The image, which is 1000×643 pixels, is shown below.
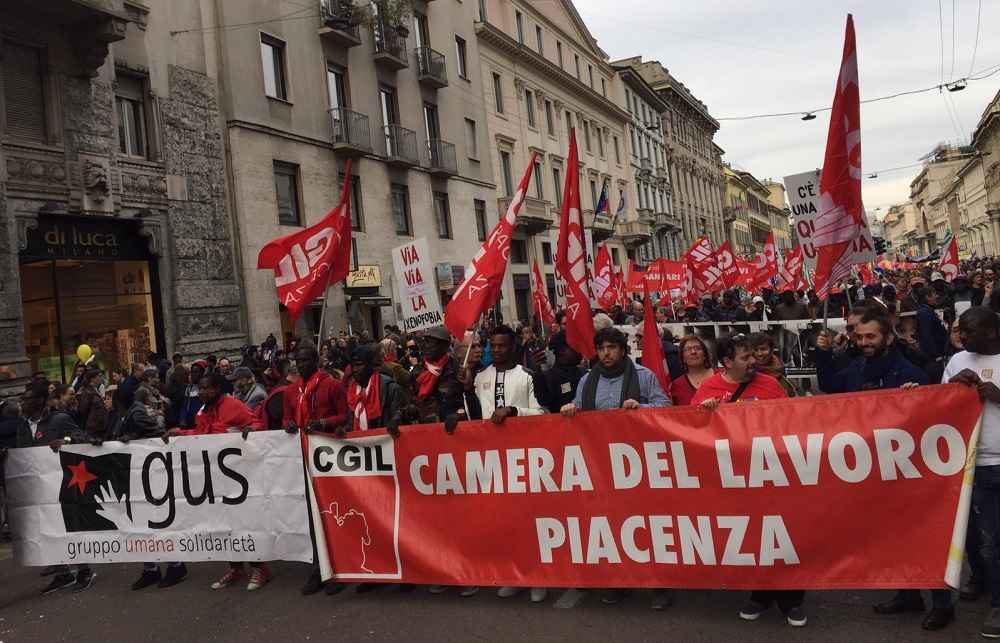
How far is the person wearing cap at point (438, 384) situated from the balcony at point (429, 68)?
71.7 ft

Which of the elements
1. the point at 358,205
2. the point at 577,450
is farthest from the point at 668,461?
the point at 358,205

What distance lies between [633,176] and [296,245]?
44.7 m

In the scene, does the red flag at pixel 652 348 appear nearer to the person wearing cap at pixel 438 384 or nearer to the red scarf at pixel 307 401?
the person wearing cap at pixel 438 384

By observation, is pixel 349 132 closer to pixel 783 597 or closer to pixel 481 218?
pixel 481 218

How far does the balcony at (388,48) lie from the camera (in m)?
24.2

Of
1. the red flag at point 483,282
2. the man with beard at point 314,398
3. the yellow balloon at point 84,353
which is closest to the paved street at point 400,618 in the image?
the man with beard at point 314,398

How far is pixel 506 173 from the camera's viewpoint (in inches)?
1316

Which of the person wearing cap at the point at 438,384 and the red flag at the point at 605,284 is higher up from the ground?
the red flag at the point at 605,284

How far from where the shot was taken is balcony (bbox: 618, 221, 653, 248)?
155 feet

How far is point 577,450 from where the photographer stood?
4906mm

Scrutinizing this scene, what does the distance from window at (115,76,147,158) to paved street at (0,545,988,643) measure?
453 inches

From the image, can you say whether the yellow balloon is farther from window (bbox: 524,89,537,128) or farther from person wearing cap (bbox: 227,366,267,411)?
window (bbox: 524,89,537,128)

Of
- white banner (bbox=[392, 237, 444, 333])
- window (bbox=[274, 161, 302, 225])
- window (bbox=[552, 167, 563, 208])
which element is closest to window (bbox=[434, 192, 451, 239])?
window (bbox=[274, 161, 302, 225])

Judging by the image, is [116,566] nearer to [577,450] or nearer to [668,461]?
[577,450]
